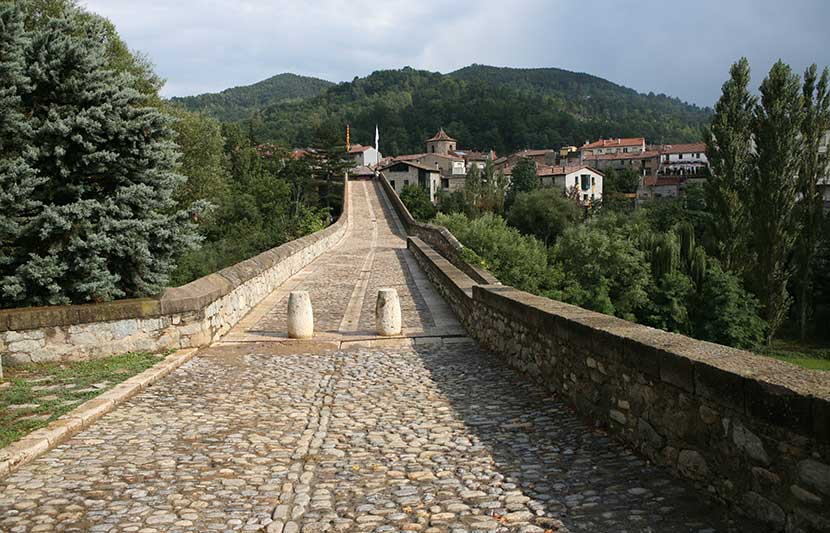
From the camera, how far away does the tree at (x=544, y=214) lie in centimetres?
6469

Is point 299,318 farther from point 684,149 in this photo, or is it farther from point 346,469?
point 684,149

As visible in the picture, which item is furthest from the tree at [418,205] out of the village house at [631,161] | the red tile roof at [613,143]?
the red tile roof at [613,143]

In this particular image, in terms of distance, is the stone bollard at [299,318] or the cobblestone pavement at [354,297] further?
the cobblestone pavement at [354,297]

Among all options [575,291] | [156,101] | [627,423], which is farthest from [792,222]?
[627,423]

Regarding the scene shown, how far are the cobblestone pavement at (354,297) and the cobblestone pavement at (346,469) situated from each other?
10.6 ft

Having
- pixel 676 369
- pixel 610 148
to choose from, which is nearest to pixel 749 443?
pixel 676 369

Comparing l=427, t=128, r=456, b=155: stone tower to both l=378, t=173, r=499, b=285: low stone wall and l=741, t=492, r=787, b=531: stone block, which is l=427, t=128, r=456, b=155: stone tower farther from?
l=741, t=492, r=787, b=531: stone block

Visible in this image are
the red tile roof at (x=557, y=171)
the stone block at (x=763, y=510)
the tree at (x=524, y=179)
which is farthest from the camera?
the red tile roof at (x=557, y=171)

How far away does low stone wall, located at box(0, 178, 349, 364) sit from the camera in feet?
23.9

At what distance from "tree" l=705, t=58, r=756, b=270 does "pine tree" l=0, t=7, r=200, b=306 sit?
33177mm

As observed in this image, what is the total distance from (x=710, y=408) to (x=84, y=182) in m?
8.34

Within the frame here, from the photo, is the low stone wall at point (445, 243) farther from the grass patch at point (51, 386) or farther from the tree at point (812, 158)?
the tree at point (812, 158)

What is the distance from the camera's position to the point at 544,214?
65.1 meters

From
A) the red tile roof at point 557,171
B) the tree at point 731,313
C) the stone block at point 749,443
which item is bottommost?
the tree at point 731,313
